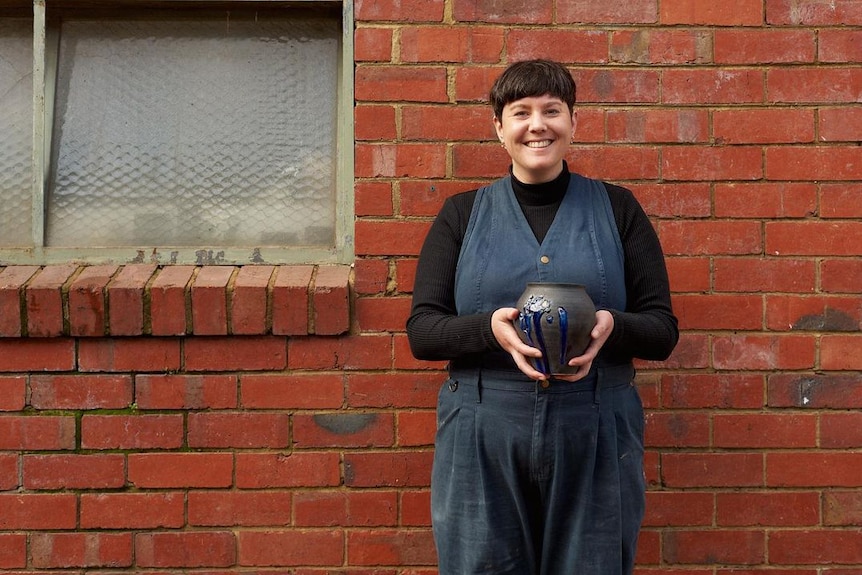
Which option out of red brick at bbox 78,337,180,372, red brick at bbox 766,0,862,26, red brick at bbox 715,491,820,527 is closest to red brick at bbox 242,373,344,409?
red brick at bbox 78,337,180,372

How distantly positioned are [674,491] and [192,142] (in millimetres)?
1782

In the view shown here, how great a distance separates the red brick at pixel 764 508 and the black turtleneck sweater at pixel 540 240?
856mm

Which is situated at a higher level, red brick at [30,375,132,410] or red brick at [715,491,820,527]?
red brick at [30,375,132,410]

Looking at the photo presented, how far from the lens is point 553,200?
6.37 ft

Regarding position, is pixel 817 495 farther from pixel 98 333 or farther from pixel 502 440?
pixel 98 333

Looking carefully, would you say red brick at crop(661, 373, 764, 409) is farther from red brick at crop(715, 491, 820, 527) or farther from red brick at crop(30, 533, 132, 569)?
red brick at crop(30, 533, 132, 569)

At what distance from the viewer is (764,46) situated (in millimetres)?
A: 2465

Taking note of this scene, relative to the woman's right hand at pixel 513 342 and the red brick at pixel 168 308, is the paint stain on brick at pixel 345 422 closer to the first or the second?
the red brick at pixel 168 308

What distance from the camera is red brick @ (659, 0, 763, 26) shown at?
8.09ft

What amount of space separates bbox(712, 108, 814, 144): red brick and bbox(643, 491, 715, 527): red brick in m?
1.03

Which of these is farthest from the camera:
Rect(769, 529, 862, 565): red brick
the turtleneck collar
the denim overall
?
Rect(769, 529, 862, 565): red brick

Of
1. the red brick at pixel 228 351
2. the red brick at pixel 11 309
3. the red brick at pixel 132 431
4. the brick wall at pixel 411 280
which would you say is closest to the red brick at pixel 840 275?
the brick wall at pixel 411 280

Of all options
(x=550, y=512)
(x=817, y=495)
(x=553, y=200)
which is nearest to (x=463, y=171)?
(x=553, y=200)

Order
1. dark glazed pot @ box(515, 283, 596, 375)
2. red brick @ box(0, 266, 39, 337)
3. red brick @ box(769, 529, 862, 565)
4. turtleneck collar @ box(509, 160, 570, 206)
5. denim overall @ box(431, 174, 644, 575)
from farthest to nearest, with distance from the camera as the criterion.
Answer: red brick @ box(769, 529, 862, 565) < red brick @ box(0, 266, 39, 337) < turtleneck collar @ box(509, 160, 570, 206) < denim overall @ box(431, 174, 644, 575) < dark glazed pot @ box(515, 283, 596, 375)
